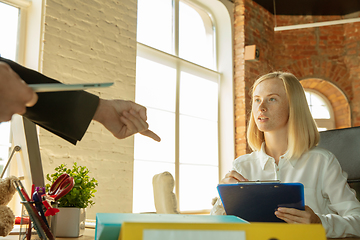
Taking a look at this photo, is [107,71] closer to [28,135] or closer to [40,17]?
[40,17]

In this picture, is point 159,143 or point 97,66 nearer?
point 97,66

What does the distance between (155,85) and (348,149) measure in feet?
8.97

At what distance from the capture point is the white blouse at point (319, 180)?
53.0 inches

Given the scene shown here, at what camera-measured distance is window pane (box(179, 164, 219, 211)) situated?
14.6ft

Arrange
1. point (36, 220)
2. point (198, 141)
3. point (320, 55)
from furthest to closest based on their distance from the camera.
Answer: point (320, 55)
point (198, 141)
point (36, 220)

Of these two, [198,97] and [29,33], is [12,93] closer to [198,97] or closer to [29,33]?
[29,33]

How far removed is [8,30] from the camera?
3.04 m

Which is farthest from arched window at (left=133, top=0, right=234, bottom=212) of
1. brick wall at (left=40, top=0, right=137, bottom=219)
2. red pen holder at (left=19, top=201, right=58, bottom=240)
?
red pen holder at (left=19, top=201, right=58, bottom=240)

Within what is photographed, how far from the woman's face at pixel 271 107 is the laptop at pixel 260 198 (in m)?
0.71

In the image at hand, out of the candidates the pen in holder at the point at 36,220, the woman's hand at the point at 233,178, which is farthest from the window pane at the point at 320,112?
the pen in holder at the point at 36,220

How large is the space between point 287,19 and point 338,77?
1.29 m

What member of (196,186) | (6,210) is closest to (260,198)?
(6,210)

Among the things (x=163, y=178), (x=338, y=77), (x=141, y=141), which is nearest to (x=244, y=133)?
(x=141, y=141)

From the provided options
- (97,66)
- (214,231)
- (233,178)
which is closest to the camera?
(214,231)
